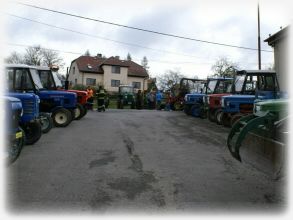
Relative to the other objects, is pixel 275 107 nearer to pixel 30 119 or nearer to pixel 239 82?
pixel 30 119

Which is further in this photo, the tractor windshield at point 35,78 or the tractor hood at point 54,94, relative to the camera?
the tractor hood at point 54,94

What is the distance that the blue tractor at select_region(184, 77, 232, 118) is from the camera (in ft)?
64.0

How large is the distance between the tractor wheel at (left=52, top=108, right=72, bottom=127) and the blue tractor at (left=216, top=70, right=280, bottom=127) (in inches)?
250

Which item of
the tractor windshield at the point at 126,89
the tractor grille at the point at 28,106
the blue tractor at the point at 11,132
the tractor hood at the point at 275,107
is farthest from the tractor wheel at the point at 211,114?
the tractor windshield at the point at 126,89

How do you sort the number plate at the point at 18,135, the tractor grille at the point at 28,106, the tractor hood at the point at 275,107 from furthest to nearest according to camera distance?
the tractor grille at the point at 28,106 < the number plate at the point at 18,135 < the tractor hood at the point at 275,107

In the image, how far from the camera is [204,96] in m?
19.9

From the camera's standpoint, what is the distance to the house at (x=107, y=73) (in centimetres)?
6391

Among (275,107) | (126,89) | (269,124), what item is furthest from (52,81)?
(126,89)

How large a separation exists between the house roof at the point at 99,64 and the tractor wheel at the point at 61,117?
49.9 meters

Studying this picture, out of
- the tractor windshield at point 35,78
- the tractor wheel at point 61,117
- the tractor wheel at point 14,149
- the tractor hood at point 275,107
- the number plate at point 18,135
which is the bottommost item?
the tractor wheel at point 14,149

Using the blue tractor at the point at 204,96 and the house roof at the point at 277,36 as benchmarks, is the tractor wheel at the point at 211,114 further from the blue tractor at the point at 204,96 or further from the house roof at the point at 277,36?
the house roof at the point at 277,36

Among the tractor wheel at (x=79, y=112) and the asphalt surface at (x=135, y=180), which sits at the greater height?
the tractor wheel at (x=79, y=112)

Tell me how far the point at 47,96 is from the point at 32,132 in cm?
441

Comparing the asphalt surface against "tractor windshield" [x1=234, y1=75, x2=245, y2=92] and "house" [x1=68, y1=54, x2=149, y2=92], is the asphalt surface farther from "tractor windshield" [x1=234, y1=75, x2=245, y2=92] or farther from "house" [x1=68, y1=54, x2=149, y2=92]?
"house" [x1=68, y1=54, x2=149, y2=92]
